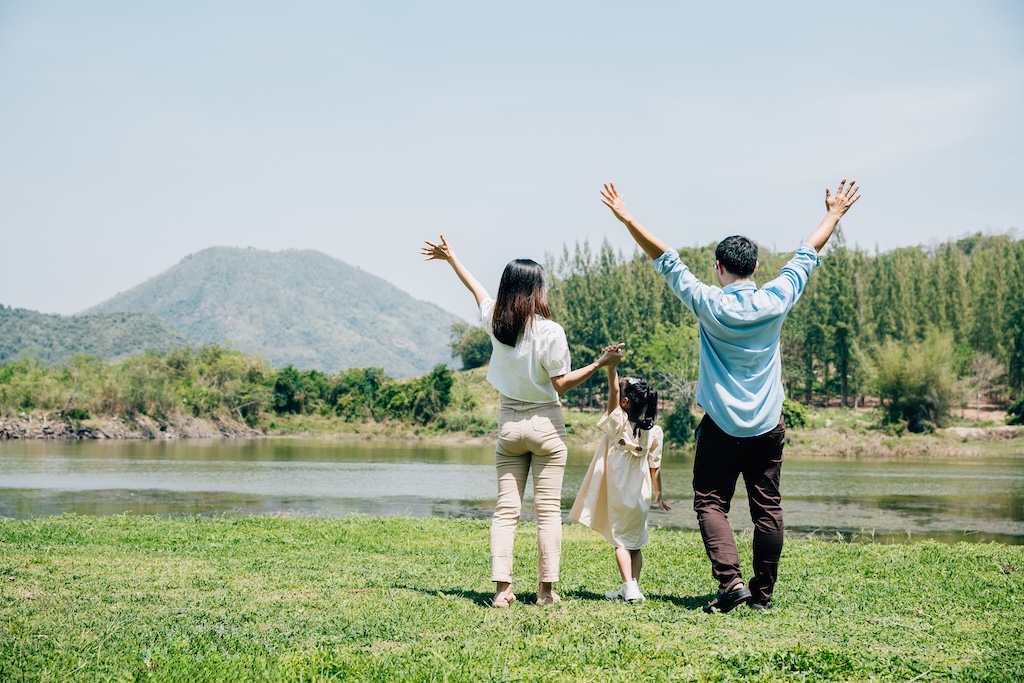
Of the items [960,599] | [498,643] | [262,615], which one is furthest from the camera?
[960,599]

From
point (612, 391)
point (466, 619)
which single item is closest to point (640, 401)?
point (612, 391)

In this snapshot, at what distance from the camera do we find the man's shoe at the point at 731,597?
15.8 ft

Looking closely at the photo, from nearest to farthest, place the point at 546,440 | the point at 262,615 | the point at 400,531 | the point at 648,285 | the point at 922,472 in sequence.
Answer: the point at 262,615 < the point at 546,440 < the point at 400,531 < the point at 922,472 < the point at 648,285

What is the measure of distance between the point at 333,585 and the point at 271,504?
11.2 metres

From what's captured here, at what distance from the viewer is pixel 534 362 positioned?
5.05 meters

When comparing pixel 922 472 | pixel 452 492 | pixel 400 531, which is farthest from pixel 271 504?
pixel 922 472

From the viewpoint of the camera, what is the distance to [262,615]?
469 centimetres

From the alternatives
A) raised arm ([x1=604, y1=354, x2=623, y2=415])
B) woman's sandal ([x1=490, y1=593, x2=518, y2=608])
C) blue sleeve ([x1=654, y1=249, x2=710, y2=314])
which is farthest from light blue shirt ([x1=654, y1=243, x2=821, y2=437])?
woman's sandal ([x1=490, y1=593, x2=518, y2=608])

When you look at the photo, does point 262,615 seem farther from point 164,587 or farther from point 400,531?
point 400,531

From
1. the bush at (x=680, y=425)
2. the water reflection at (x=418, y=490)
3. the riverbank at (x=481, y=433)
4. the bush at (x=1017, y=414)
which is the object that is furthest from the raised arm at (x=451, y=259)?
the bush at (x=1017, y=414)

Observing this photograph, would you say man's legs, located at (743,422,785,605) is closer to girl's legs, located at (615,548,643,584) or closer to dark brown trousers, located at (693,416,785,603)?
dark brown trousers, located at (693,416,785,603)

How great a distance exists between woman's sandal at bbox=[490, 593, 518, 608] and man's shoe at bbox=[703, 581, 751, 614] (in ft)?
3.85

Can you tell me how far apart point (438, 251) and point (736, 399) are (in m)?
2.34

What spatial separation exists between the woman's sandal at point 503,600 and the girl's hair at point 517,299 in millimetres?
1548
